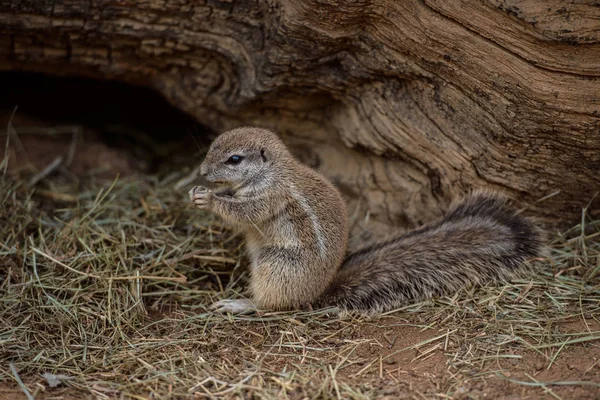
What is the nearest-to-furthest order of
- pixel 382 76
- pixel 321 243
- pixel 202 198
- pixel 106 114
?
1. pixel 321 243
2. pixel 202 198
3. pixel 382 76
4. pixel 106 114

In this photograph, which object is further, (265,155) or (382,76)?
(382,76)

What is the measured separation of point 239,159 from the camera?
4652 millimetres

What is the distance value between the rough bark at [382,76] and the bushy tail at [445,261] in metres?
0.35

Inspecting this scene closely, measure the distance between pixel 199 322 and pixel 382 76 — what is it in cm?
244

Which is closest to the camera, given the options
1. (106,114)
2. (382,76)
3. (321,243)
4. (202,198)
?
(321,243)

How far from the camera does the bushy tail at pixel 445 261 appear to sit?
456cm

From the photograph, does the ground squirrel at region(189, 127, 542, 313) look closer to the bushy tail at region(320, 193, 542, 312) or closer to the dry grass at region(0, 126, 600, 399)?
the bushy tail at region(320, 193, 542, 312)

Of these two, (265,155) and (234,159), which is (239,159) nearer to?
(234,159)

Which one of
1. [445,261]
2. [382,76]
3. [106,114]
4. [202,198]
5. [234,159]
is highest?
[382,76]

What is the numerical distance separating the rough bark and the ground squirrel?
0.50 metres

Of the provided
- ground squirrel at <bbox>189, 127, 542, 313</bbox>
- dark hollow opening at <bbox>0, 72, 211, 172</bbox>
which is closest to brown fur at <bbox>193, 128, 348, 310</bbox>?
ground squirrel at <bbox>189, 127, 542, 313</bbox>

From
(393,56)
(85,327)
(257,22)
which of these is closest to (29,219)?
(85,327)

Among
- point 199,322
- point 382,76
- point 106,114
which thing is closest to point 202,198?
point 199,322

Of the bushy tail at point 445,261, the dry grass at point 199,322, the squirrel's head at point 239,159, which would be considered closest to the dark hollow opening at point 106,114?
the dry grass at point 199,322
